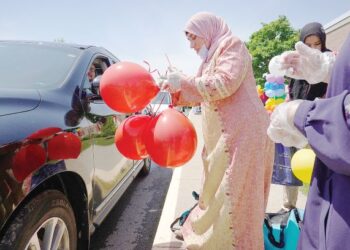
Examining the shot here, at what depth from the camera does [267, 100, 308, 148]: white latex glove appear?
1.15m

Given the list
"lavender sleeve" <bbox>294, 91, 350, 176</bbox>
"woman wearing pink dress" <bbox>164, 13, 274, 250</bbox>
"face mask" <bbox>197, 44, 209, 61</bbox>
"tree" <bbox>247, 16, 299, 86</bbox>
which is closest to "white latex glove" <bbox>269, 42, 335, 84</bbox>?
"lavender sleeve" <bbox>294, 91, 350, 176</bbox>

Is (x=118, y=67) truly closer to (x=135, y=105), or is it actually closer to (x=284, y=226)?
(x=135, y=105)

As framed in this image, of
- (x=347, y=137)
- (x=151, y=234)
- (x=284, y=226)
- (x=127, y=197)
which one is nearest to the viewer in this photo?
(x=347, y=137)

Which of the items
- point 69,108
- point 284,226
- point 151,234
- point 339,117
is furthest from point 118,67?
point 151,234

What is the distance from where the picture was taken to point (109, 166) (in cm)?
300

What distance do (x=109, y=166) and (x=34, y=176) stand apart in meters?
1.38

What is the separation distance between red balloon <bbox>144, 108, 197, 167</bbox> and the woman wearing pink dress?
218 millimetres

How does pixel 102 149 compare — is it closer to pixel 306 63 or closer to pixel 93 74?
pixel 93 74

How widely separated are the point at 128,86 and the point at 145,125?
1.02 ft

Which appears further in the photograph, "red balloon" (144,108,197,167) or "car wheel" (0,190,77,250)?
"red balloon" (144,108,197,167)

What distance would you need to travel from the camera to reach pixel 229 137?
7.50ft

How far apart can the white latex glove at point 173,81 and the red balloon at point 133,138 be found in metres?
0.26

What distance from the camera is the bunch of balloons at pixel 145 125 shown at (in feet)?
6.48

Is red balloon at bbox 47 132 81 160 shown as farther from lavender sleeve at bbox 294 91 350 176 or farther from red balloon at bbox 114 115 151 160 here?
lavender sleeve at bbox 294 91 350 176
